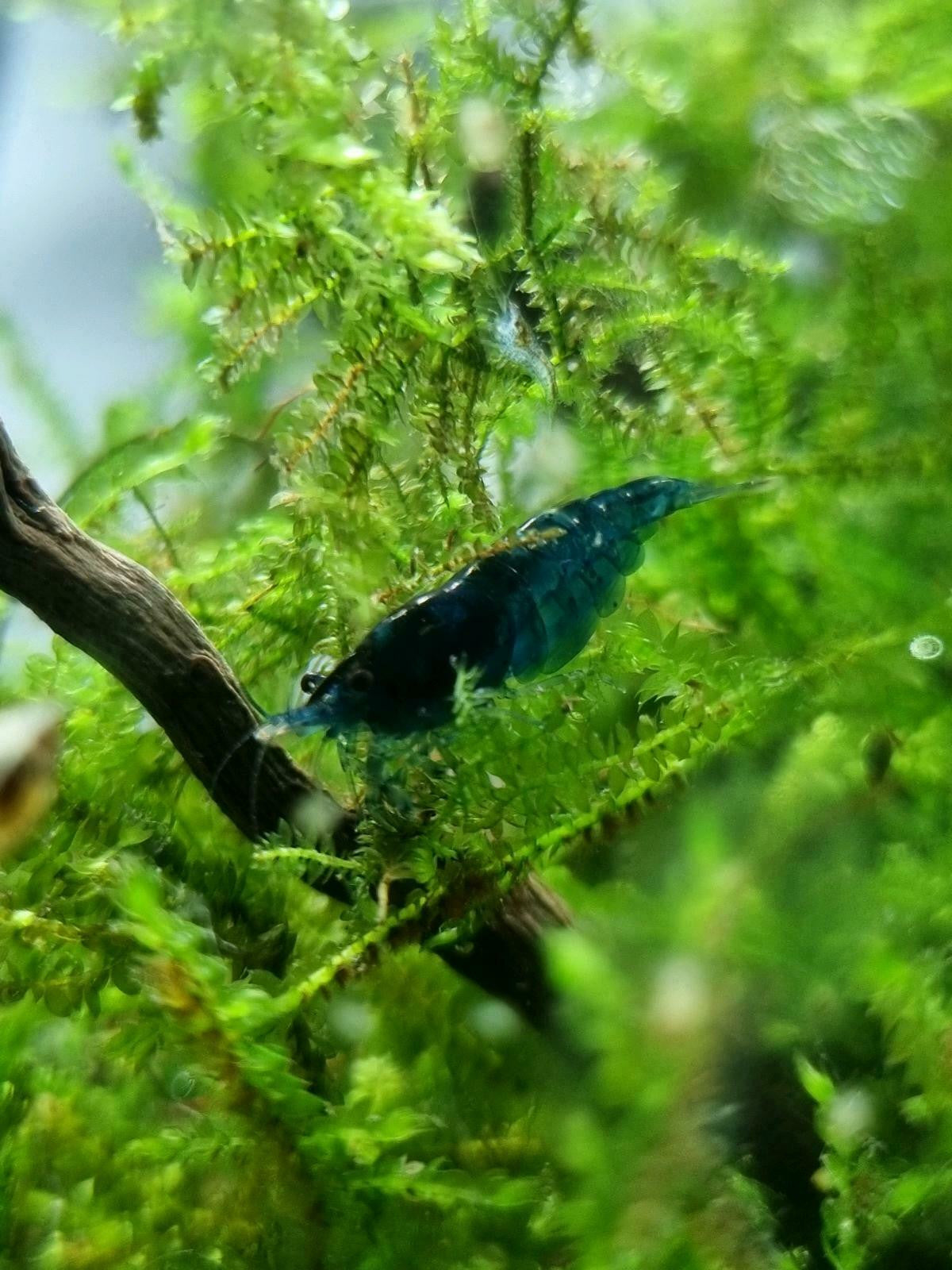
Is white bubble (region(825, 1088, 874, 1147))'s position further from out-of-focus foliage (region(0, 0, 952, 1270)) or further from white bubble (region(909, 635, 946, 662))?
white bubble (region(909, 635, 946, 662))

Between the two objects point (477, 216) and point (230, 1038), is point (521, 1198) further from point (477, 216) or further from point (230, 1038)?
point (477, 216)

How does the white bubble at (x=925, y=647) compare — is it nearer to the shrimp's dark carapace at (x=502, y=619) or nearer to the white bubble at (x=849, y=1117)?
the shrimp's dark carapace at (x=502, y=619)

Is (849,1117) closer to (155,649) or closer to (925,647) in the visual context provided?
(925,647)

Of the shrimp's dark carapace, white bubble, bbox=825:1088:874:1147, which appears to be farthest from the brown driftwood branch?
white bubble, bbox=825:1088:874:1147

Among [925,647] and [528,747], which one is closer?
[528,747]

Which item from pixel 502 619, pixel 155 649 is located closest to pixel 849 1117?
pixel 502 619

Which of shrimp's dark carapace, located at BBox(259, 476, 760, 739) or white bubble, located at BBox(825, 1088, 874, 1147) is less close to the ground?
shrimp's dark carapace, located at BBox(259, 476, 760, 739)
